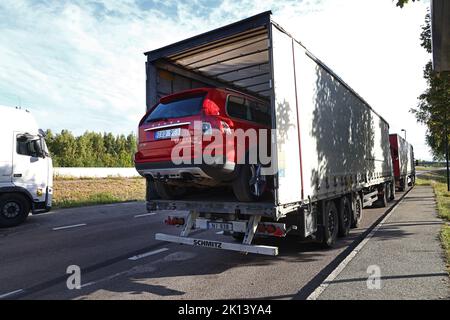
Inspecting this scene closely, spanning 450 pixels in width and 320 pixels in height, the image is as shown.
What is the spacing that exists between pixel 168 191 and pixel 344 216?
426 centimetres

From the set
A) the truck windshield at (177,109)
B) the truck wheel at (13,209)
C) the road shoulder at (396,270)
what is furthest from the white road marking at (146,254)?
the truck wheel at (13,209)

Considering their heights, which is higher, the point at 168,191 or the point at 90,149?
the point at 90,149

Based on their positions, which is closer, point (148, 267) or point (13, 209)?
→ point (148, 267)

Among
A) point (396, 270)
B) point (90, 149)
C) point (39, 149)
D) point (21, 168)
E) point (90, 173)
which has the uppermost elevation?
point (90, 149)

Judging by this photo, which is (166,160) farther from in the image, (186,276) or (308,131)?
(308,131)

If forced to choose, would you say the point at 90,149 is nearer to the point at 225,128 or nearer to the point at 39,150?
the point at 39,150

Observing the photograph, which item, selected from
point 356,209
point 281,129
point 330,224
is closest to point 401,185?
point 356,209

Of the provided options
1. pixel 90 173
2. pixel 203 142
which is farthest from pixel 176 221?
pixel 90 173

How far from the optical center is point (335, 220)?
24.3 ft

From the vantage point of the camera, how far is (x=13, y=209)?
1034cm

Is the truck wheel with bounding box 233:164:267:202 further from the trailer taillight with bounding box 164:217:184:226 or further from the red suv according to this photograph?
the trailer taillight with bounding box 164:217:184:226

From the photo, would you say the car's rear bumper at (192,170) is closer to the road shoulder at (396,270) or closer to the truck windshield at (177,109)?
the truck windshield at (177,109)

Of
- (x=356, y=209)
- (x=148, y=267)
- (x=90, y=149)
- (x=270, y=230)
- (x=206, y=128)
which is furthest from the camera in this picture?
(x=90, y=149)

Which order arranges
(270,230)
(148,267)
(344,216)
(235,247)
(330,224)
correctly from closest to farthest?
(235,247) < (270,230) < (148,267) < (330,224) < (344,216)
